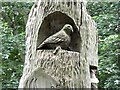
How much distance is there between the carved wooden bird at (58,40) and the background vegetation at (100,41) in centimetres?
154

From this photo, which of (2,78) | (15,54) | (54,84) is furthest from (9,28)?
(54,84)

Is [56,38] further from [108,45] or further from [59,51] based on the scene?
[108,45]

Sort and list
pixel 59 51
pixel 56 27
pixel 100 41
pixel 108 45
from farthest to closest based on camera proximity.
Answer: pixel 100 41
pixel 108 45
pixel 56 27
pixel 59 51

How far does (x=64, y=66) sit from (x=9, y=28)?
2392mm

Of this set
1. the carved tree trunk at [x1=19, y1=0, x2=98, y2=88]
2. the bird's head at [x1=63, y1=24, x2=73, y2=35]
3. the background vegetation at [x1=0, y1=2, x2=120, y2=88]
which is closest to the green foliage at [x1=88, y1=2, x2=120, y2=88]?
the background vegetation at [x1=0, y1=2, x2=120, y2=88]

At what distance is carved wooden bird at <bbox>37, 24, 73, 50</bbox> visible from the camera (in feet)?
3.56

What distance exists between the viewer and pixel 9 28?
10.8 feet

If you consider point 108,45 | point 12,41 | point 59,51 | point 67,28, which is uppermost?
point 12,41

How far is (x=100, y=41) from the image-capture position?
2.95 m

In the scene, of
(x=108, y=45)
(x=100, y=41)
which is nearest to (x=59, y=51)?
(x=108, y=45)

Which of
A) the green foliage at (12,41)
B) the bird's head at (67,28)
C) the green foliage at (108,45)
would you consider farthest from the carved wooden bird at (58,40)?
the green foliage at (12,41)

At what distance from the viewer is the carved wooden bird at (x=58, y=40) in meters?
1.08

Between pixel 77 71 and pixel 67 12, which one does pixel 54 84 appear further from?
pixel 67 12

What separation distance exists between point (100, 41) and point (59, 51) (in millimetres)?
1949
